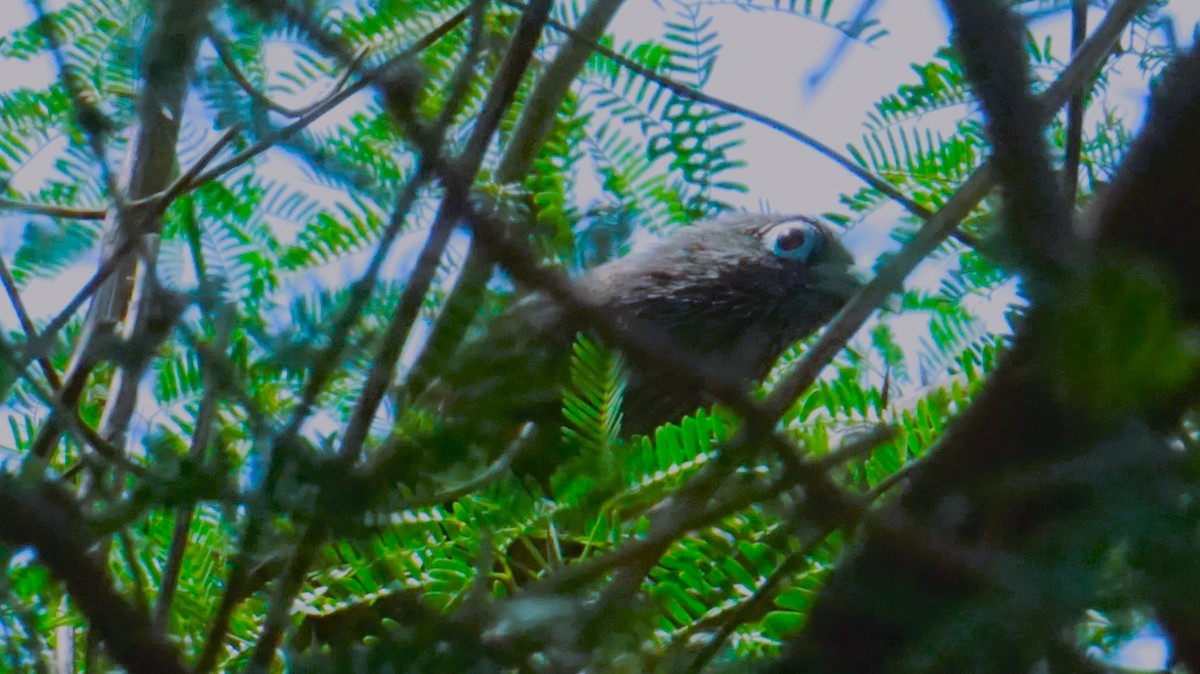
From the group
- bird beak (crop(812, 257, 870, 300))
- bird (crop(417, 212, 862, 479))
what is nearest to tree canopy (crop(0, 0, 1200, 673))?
bird beak (crop(812, 257, 870, 300))

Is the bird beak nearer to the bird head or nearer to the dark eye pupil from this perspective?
the bird head

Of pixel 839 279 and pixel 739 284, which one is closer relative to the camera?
pixel 839 279

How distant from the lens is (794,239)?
2756 mm

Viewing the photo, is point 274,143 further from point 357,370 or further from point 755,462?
point 755,462

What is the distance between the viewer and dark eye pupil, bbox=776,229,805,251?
2742mm

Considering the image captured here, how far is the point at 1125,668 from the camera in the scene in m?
0.64

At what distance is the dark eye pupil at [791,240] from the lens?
9.00 ft

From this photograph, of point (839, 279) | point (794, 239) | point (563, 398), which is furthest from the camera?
point (794, 239)

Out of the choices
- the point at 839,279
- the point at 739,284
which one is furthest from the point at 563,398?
the point at 739,284

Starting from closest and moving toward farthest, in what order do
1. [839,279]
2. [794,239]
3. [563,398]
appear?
1. [563,398]
2. [839,279]
3. [794,239]

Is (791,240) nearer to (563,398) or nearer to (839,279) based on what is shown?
(839,279)

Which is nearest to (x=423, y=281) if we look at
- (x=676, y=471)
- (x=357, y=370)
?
(x=357, y=370)

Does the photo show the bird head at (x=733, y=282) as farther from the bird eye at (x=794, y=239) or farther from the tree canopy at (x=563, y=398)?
the tree canopy at (x=563, y=398)

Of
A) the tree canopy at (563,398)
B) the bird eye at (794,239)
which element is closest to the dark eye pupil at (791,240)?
the bird eye at (794,239)
